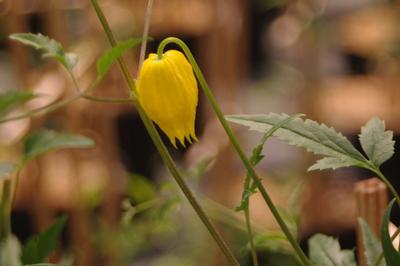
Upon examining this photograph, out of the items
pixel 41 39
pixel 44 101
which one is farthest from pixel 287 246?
pixel 44 101

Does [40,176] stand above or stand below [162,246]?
above

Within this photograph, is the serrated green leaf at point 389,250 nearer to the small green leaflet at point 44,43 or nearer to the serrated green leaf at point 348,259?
the serrated green leaf at point 348,259

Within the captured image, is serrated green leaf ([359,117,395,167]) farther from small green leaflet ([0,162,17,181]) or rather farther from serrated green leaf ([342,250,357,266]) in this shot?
small green leaflet ([0,162,17,181])

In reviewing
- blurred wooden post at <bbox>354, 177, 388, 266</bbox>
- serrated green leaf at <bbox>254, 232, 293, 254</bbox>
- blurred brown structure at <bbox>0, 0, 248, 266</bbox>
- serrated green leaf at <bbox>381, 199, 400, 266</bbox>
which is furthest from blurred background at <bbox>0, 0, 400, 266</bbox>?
serrated green leaf at <bbox>381, 199, 400, 266</bbox>

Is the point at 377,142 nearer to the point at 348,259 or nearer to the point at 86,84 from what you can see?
the point at 348,259

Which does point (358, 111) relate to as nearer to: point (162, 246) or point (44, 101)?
point (162, 246)

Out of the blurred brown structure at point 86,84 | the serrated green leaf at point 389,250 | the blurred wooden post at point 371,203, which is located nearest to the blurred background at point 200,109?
the blurred brown structure at point 86,84
